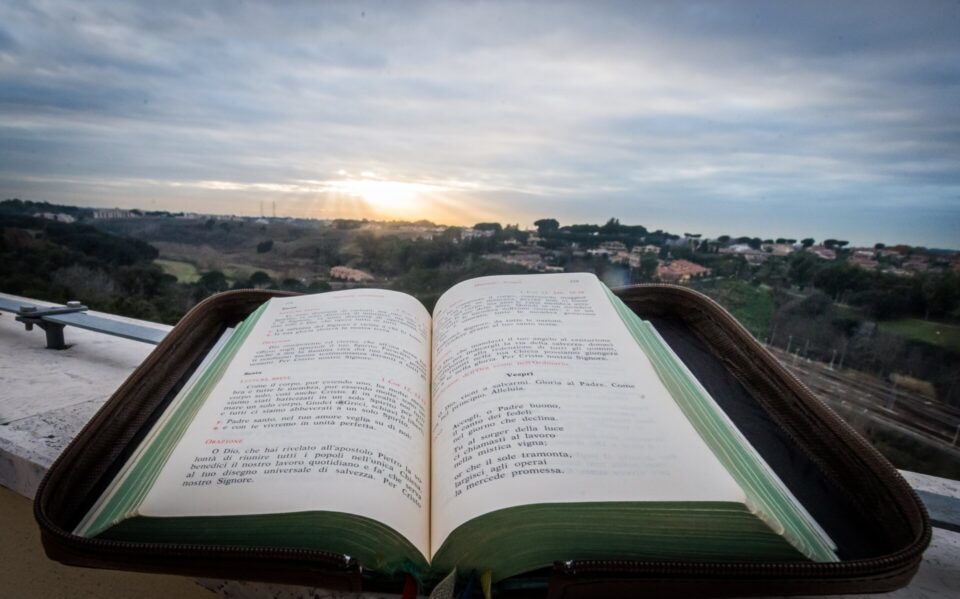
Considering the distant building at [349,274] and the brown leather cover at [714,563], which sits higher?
the distant building at [349,274]

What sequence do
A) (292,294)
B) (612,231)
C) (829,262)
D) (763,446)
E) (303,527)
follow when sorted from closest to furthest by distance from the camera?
(303,527)
(763,446)
(292,294)
(829,262)
(612,231)

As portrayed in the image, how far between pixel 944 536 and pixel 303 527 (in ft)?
2.05

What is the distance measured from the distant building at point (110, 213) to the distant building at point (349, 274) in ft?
2.57

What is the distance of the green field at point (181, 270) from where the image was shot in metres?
1.26

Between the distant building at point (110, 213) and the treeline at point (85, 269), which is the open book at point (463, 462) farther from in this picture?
the distant building at point (110, 213)

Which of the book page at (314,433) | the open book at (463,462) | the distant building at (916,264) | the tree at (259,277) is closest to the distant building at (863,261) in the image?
the distant building at (916,264)

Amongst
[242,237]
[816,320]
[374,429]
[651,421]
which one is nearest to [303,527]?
[374,429]

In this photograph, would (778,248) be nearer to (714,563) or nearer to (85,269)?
(714,563)

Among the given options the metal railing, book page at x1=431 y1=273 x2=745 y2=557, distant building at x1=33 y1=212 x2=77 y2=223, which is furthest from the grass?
distant building at x1=33 y1=212 x2=77 y2=223

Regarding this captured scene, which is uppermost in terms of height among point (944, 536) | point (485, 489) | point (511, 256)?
point (511, 256)

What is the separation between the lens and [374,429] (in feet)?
1.36

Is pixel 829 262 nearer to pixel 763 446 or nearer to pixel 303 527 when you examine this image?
pixel 763 446

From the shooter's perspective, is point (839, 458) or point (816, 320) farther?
point (816, 320)

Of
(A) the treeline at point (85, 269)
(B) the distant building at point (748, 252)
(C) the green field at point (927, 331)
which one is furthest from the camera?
(A) the treeline at point (85, 269)
